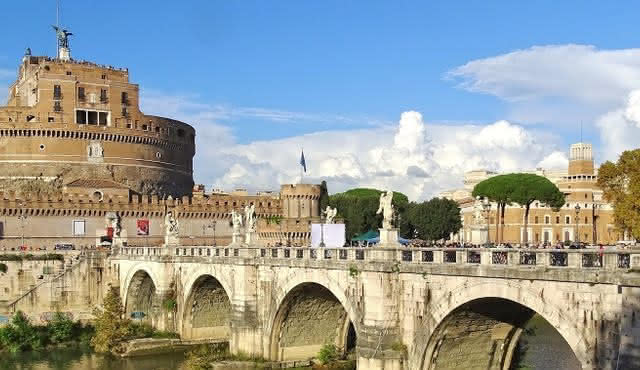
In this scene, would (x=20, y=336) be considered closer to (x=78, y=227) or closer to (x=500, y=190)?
(x=78, y=227)

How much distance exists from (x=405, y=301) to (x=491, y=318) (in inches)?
116

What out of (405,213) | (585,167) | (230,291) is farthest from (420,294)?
(585,167)

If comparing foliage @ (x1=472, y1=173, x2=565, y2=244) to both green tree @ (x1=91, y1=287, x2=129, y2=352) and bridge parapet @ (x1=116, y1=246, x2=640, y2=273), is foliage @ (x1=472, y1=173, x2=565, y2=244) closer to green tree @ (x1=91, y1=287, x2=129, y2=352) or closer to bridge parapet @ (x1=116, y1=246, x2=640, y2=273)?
green tree @ (x1=91, y1=287, x2=129, y2=352)

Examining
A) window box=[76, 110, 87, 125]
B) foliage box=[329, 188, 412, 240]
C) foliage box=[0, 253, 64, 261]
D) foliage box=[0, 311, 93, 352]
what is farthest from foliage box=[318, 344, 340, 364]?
window box=[76, 110, 87, 125]

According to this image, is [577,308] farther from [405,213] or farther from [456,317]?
[405,213]

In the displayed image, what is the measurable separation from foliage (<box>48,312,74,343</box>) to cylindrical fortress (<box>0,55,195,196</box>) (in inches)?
1478

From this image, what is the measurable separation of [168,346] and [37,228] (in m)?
34.9

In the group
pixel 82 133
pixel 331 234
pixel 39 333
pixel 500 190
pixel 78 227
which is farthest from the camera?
pixel 82 133

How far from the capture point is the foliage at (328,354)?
37.0 m

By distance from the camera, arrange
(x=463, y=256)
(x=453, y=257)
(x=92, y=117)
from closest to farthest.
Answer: (x=463, y=256), (x=453, y=257), (x=92, y=117)

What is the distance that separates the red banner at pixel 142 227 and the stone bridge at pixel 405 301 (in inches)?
1293

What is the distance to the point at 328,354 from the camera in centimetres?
3709

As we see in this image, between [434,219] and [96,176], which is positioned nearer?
[434,219]

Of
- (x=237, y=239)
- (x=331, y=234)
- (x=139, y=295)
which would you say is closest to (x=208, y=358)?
(x=237, y=239)
